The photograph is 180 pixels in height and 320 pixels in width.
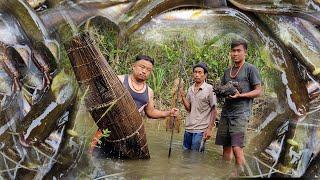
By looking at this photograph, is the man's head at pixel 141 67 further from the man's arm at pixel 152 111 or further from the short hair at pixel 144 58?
the man's arm at pixel 152 111

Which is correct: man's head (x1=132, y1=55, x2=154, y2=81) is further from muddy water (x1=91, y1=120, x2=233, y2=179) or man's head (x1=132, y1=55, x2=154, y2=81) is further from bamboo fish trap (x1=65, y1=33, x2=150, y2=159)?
muddy water (x1=91, y1=120, x2=233, y2=179)

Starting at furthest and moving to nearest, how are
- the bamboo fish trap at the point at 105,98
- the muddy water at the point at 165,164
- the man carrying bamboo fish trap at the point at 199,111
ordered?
the man carrying bamboo fish trap at the point at 199,111, the muddy water at the point at 165,164, the bamboo fish trap at the point at 105,98

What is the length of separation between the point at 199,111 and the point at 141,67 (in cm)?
42

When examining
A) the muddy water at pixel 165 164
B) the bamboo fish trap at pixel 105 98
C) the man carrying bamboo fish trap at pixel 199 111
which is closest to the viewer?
the bamboo fish trap at pixel 105 98

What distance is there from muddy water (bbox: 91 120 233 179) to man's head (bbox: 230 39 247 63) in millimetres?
488

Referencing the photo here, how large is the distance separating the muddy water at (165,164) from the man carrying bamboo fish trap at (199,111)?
5 cm

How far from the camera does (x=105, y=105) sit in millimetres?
2998

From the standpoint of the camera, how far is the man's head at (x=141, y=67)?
10.1 ft

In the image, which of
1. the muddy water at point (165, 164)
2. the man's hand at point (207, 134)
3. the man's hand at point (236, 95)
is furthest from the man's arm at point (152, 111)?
the man's hand at point (236, 95)

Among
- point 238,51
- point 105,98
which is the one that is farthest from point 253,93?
point 105,98

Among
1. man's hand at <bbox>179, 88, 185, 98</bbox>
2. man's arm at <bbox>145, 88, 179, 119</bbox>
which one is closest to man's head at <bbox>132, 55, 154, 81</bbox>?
man's arm at <bbox>145, 88, 179, 119</bbox>

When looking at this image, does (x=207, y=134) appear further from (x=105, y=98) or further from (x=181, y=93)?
(x=105, y=98)

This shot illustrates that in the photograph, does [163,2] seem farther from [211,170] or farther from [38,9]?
[211,170]

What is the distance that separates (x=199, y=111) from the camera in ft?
10.5
